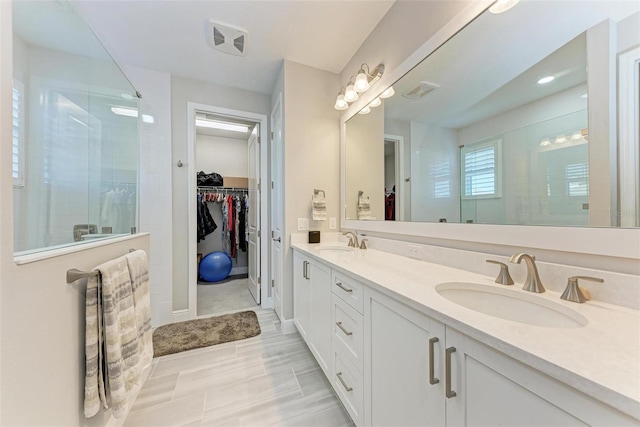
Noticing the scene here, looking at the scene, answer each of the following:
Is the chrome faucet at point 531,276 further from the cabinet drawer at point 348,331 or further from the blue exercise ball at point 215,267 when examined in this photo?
the blue exercise ball at point 215,267

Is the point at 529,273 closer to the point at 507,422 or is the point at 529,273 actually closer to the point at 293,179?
the point at 507,422

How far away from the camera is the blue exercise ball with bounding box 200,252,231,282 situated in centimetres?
362

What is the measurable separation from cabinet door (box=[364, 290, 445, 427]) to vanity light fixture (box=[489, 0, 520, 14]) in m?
1.37

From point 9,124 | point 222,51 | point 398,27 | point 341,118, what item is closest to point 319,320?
point 9,124

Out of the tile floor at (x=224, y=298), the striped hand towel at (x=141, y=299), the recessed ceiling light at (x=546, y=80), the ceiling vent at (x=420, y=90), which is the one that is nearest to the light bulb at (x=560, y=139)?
the recessed ceiling light at (x=546, y=80)

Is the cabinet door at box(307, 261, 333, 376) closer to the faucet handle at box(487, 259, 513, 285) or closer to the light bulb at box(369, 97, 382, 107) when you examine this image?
the faucet handle at box(487, 259, 513, 285)

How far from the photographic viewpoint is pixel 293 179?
7.25 feet

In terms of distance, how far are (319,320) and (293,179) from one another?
128 centimetres

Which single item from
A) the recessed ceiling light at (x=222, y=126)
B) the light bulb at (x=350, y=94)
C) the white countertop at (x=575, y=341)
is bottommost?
the white countertop at (x=575, y=341)

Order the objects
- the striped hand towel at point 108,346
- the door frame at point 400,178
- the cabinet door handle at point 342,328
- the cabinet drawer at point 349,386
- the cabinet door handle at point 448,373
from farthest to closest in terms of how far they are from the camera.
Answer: the door frame at point 400,178 → the cabinet door handle at point 342,328 → the cabinet drawer at point 349,386 → the striped hand towel at point 108,346 → the cabinet door handle at point 448,373

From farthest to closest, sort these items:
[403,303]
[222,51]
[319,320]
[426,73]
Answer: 1. [222,51]
2. [319,320]
3. [426,73]
4. [403,303]

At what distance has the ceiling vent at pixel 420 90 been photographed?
4.66 feet

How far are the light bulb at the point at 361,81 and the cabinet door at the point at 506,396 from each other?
1853 millimetres

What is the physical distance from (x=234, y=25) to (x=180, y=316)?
2.83 meters
